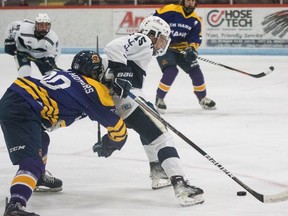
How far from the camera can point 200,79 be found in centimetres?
723

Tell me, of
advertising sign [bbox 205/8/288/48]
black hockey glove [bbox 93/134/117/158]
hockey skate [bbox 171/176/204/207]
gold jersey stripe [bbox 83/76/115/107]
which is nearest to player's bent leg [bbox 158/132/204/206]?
hockey skate [bbox 171/176/204/207]

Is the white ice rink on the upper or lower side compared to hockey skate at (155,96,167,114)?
upper

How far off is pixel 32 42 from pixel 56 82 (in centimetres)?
377

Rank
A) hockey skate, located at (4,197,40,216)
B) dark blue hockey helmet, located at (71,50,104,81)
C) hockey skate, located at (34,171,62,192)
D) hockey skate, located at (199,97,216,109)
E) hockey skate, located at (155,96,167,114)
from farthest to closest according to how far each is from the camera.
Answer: hockey skate, located at (199,97,216,109) → hockey skate, located at (155,96,167,114) → hockey skate, located at (34,171,62,192) → dark blue hockey helmet, located at (71,50,104,81) → hockey skate, located at (4,197,40,216)

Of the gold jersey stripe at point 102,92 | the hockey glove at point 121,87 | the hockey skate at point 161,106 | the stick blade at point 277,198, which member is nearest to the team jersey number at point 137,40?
the hockey glove at point 121,87

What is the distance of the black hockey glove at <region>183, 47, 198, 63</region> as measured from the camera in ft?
23.0

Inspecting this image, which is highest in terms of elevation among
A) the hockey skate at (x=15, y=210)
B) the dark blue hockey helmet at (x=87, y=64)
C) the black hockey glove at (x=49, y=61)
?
the dark blue hockey helmet at (x=87, y=64)

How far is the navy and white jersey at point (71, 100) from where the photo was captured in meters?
3.46

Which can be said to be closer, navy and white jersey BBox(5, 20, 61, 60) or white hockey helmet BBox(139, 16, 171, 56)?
white hockey helmet BBox(139, 16, 171, 56)

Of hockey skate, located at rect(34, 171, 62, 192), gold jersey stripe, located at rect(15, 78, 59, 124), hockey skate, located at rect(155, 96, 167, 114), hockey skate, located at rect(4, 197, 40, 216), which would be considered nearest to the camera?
hockey skate, located at rect(4, 197, 40, 216)

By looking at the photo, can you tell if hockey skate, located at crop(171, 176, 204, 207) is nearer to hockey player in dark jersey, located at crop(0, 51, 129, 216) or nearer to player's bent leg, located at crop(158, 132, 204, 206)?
player's bent leg, located at crop(158, 132, 204, 206)

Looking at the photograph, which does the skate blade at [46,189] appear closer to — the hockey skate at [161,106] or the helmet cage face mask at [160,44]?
the helmet cage face mask at [160,44]

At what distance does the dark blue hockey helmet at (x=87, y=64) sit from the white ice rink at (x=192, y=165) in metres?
0.61

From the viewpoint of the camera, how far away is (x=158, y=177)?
4.05 meters
